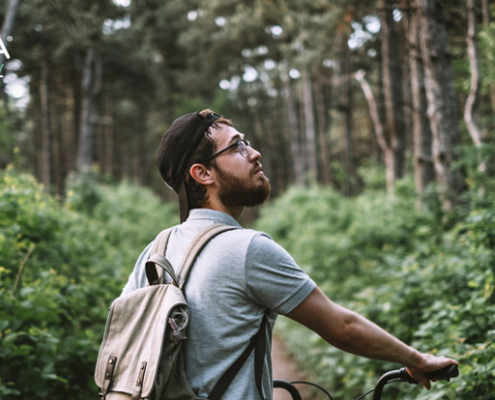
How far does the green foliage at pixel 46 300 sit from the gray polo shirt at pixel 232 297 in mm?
2042

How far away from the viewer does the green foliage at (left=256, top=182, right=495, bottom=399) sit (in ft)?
12.4

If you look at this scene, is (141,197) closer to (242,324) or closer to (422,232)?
(422,232)

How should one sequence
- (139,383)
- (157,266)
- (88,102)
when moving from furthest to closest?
(88,102) < (157,266) < (139,383)

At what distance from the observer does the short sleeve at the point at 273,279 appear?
1746mm

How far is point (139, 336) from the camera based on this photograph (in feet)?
5.73

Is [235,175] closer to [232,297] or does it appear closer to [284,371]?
[232,297]

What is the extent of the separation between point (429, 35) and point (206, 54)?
77.1 feet

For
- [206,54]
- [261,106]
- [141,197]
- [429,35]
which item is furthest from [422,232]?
[261,106]

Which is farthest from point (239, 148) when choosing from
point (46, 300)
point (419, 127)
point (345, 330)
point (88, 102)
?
point (88, 102)

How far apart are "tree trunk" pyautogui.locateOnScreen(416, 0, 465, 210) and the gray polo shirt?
6703 millimetres

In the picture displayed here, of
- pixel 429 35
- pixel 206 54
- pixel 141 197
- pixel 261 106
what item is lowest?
pixel 141 197

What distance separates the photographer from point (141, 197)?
2225 cm

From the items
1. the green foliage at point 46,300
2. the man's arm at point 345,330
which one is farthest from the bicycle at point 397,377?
the green foliage at point 46,300

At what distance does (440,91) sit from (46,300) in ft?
23.5
